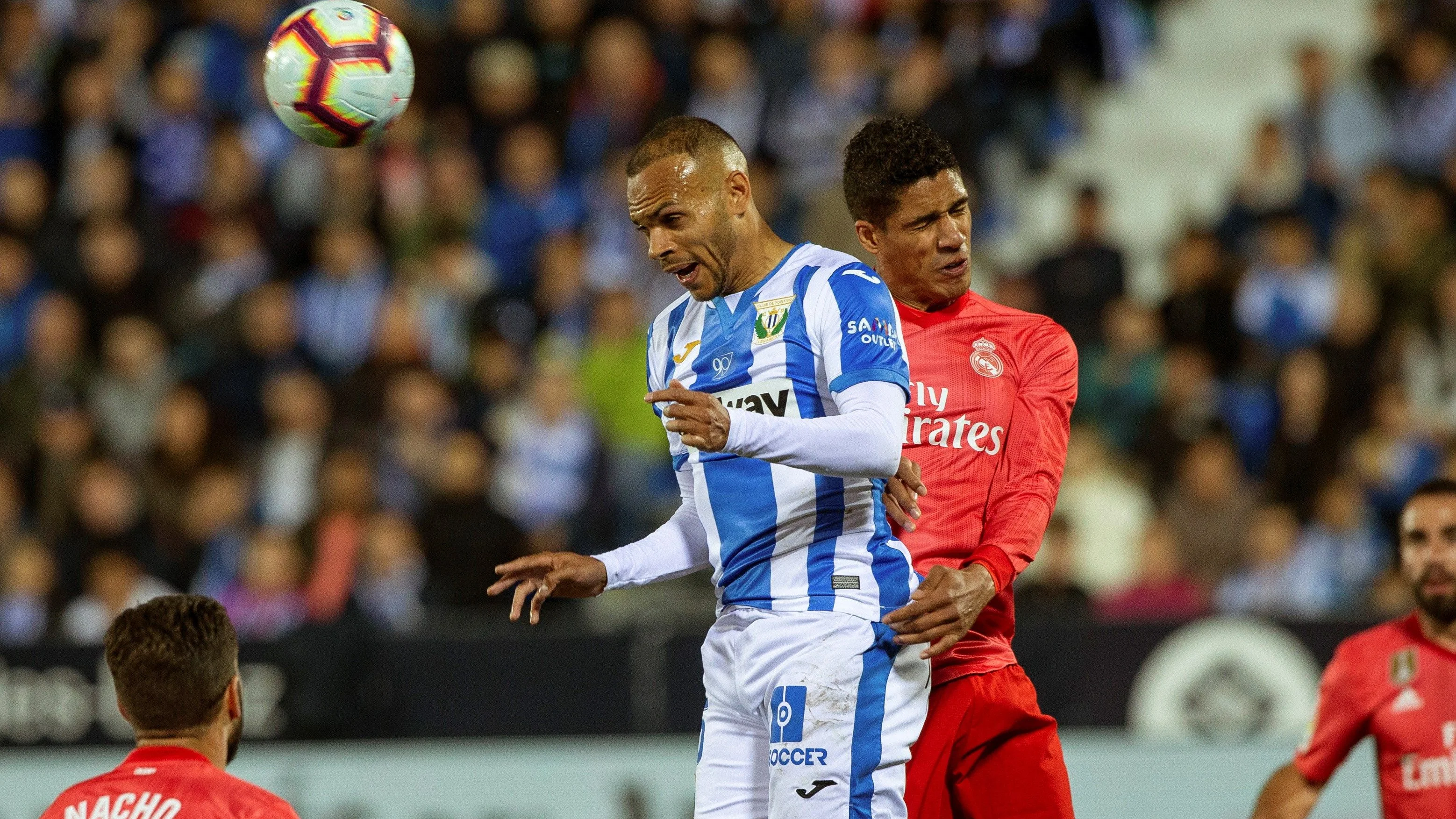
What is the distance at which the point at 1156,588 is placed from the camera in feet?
32.3

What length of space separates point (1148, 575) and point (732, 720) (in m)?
5.65

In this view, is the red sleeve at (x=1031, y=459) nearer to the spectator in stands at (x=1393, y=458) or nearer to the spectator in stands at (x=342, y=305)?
the spectator in stands at (x=1393, y=458)

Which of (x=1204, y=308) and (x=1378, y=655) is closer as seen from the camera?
(x=1378, y=655)

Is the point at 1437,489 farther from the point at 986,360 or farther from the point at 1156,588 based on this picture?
the point at 1156,588

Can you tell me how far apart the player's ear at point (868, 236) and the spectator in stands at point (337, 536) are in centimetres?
567

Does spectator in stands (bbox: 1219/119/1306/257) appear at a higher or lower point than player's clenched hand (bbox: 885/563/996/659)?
higher

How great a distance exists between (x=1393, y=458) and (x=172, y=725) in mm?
7804

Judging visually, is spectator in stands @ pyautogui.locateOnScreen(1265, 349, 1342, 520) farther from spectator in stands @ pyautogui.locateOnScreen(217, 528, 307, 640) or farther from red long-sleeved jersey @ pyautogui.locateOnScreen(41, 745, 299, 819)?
red long-sleeved jersey @ pyautogui.locateOnScreen(41, 745, 299, 819)

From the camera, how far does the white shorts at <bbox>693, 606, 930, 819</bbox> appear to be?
176 inches

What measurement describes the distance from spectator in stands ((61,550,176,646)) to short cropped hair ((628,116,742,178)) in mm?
6735

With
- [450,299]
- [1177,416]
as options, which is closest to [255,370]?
[450,299]

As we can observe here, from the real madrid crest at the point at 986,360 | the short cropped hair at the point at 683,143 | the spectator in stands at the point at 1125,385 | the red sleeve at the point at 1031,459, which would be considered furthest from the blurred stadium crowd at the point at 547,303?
the short cropped hair at the point at 683,143

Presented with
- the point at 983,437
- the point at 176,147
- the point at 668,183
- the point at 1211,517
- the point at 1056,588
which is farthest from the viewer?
the point at 176,147

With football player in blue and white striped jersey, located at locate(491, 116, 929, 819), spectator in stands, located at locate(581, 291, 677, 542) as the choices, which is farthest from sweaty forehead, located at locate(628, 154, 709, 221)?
spectator in stands, located at locate(581, 291, 677, 542)
